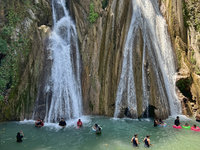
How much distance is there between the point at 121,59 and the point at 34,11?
12796mm

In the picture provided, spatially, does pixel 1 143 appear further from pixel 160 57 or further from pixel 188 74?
pixel 188 74

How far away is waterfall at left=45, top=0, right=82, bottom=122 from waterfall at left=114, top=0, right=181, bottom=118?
4.64 meters

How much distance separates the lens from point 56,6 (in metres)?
21.8

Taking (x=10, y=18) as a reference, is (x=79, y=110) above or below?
below

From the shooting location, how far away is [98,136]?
36.5 ft

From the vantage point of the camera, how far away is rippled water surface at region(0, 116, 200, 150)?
9.62 meters

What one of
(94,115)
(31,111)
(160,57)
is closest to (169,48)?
(160,57)

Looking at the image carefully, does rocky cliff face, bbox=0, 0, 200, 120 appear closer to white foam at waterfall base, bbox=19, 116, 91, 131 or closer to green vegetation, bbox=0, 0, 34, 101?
green vegetation, bbox=0, 0, 34, 101

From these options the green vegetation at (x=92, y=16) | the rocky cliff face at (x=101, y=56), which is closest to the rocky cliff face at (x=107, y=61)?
the rocky cliff face at (x=101, y=56)

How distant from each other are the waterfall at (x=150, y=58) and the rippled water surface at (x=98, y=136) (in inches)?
74.4

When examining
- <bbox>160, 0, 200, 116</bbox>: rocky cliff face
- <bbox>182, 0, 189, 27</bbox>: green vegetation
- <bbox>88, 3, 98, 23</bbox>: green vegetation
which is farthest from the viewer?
<bbox>88, 3, 98, 23</bbox>: green vegetation

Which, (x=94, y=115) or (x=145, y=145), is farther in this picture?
(x=94, y=115)

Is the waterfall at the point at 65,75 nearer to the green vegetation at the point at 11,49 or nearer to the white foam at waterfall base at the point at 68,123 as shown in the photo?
the white foam at waterfall base at the point at 68,123

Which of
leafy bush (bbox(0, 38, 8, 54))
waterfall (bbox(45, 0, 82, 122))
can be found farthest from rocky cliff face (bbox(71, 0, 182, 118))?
leafy bush (bbox(0, 38, 8, 54))
